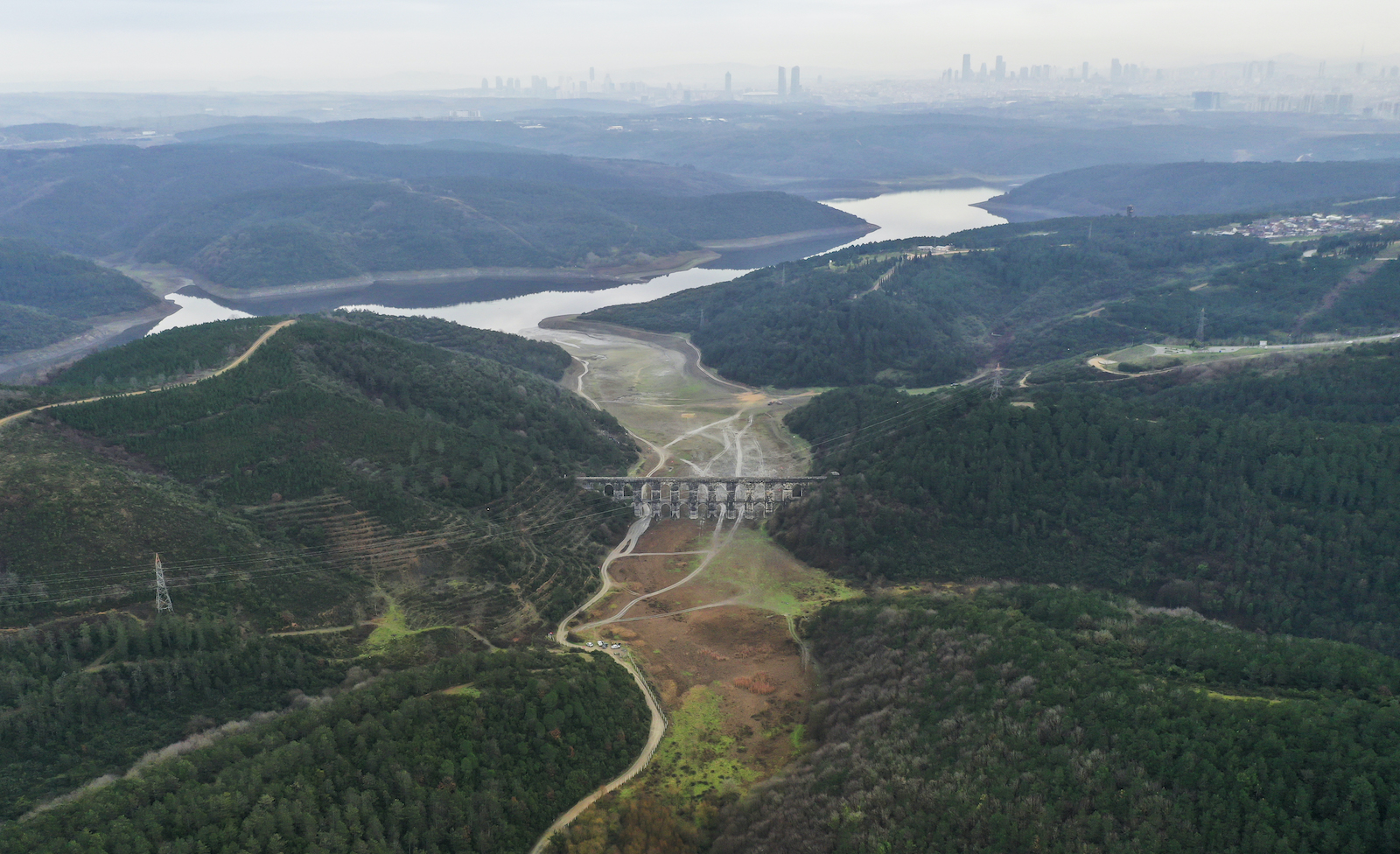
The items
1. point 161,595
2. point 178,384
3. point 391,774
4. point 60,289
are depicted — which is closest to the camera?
point 391,774

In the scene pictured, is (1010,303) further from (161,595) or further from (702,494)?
(161,595)

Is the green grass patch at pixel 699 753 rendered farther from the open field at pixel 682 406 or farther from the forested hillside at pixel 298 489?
the open field at pixel 682 406

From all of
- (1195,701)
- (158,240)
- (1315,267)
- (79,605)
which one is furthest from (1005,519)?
(158,240)

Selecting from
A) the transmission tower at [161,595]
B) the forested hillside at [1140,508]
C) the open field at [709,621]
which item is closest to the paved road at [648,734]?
the open field at [709,621]

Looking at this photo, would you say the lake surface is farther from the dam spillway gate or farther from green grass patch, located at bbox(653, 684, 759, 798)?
green grass patch, located at bbox(653, 684, 759, 798)

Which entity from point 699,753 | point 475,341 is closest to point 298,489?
point 699,753

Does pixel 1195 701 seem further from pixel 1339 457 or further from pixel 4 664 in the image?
pixel 4 664

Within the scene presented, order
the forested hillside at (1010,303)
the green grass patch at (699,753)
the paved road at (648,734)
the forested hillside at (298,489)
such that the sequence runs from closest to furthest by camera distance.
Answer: the paved road at (648,734), the green grass patch at (699,753), the forested hillside at (298,489), the forested hillside at (1010,303)

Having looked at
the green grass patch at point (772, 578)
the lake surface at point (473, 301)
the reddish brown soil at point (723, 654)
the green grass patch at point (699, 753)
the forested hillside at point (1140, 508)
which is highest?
the forested hillside at point (1140, 508)
